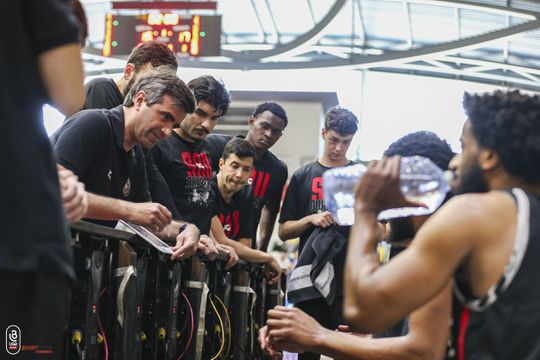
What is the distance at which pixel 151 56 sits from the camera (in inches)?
210

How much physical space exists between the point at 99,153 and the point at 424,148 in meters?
1.58

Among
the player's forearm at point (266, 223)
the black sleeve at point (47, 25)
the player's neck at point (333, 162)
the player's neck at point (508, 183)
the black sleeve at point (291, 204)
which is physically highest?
the black sleeve at point (47, 25)

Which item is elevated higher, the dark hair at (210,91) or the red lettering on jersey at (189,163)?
the dark hair at (210,91)

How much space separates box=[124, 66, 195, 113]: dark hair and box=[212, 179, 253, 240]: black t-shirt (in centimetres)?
212

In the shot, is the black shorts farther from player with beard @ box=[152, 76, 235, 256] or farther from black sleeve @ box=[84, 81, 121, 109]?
player with beard @ box=[152, 76, 235, 256]

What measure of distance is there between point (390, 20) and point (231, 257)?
18.5m

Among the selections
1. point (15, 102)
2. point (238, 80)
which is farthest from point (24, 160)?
point (238, 80)

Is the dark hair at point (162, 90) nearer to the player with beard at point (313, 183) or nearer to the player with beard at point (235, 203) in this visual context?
the player with beard at point (235, 203)

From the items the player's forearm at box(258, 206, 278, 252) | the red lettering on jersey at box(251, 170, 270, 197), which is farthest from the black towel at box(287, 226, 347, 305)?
the player's forearm at box(258, 206, 278, 252)

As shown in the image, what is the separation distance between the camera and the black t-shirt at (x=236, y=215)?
261 inches

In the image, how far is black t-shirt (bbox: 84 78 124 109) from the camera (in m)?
4.98

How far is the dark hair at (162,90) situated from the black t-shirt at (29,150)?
2.35 meters

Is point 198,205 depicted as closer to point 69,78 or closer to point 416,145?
point 416,145

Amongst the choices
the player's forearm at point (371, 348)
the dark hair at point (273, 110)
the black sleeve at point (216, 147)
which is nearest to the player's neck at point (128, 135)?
the player's forearm at point (371, 348)
